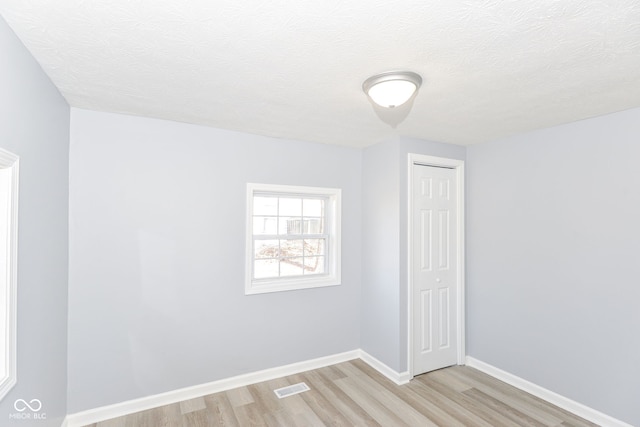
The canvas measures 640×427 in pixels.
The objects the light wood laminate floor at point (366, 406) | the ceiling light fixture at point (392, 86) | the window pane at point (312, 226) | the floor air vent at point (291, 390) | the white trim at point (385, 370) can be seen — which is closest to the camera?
the ceiling light fixture at point (392, 86)

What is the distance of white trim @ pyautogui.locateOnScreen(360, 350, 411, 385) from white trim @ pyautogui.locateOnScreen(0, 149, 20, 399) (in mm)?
2907

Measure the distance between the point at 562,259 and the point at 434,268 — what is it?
1132 mm

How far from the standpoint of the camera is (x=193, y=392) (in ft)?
9.23

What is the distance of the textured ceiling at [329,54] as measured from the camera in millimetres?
1297

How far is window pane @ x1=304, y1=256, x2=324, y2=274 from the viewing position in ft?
11.8

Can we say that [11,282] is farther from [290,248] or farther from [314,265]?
[314,265]

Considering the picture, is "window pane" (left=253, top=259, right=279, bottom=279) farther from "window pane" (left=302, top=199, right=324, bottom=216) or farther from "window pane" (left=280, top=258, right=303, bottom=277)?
"window pane" (left=302, top=199, right=324, bottom=216)

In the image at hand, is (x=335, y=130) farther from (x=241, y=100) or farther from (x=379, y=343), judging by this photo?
(x=379, y=343)

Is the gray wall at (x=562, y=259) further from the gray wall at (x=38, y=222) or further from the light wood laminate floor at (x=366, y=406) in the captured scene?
the gray wall at (x=38, y=222)

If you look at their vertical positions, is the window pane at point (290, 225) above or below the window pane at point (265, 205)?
below

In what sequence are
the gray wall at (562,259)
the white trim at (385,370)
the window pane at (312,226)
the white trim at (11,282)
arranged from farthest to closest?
1. the window pane at (312,226)
2. the white trim at (385,370)
3. the gray wall at (562,259)
4. the white trim at (11,282)

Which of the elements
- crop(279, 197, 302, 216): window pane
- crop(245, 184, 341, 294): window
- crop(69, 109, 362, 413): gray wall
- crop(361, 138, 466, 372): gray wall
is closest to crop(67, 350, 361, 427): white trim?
crop(69, 109, 362, 413): gray wall

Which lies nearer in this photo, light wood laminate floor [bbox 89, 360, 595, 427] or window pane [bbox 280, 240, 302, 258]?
light wood laminate floor [bbox 89, 360, 595, 427]

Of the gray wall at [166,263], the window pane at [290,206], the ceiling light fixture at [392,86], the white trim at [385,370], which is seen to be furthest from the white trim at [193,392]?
the ceiling light fixture at [392,86]
